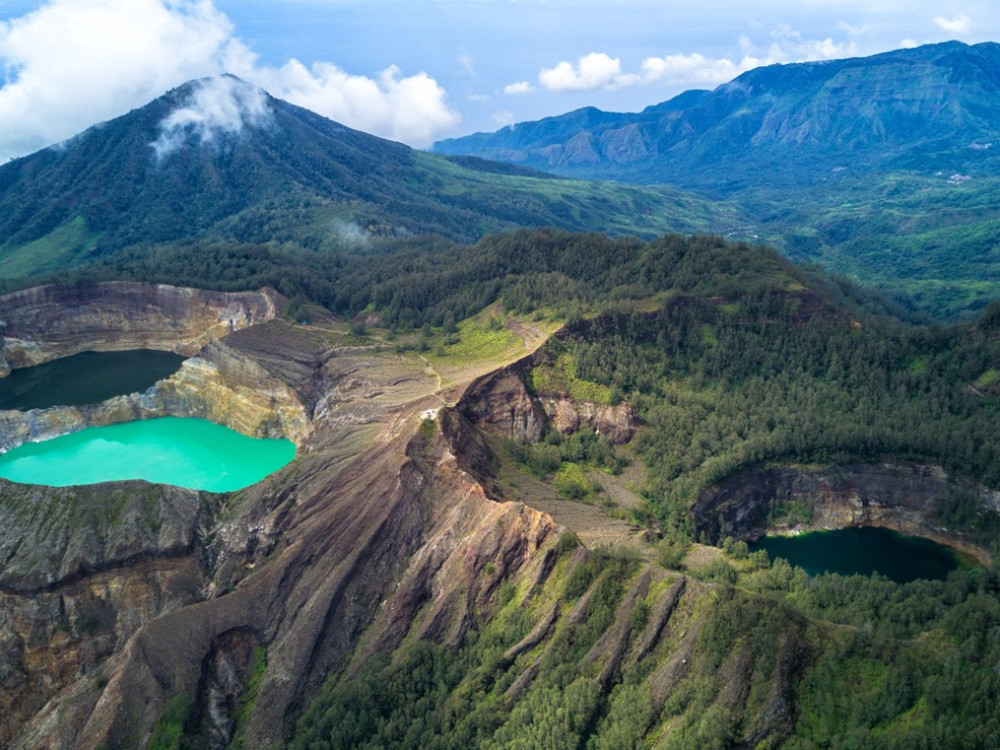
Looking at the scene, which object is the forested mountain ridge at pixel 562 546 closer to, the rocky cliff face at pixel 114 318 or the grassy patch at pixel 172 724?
the grassy patch at pixel 172 724

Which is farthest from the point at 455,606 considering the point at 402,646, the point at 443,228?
the point at 443,228

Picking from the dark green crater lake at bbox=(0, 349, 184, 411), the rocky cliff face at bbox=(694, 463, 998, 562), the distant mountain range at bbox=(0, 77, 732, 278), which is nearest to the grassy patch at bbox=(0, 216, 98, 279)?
the distant mountain range at bbox=(0, 77, 732, 278)

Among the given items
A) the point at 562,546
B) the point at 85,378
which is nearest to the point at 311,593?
the point at 562,546

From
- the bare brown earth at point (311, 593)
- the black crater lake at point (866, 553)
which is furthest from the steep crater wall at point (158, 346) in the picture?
the black crater lake at point (866, 553)

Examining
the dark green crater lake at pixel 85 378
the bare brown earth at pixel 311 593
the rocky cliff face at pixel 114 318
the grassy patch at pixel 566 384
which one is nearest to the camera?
the bare brown earth at pixel 311 593

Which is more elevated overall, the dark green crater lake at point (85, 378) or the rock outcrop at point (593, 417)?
the dark green crater lake at point (85, 378)

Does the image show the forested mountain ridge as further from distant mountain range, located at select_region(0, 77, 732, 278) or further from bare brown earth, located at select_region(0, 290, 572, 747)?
distant mountain range, located at select_region(0, 77, 732, 278)

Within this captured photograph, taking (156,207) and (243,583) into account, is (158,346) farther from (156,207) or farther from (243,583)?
(156,207)
